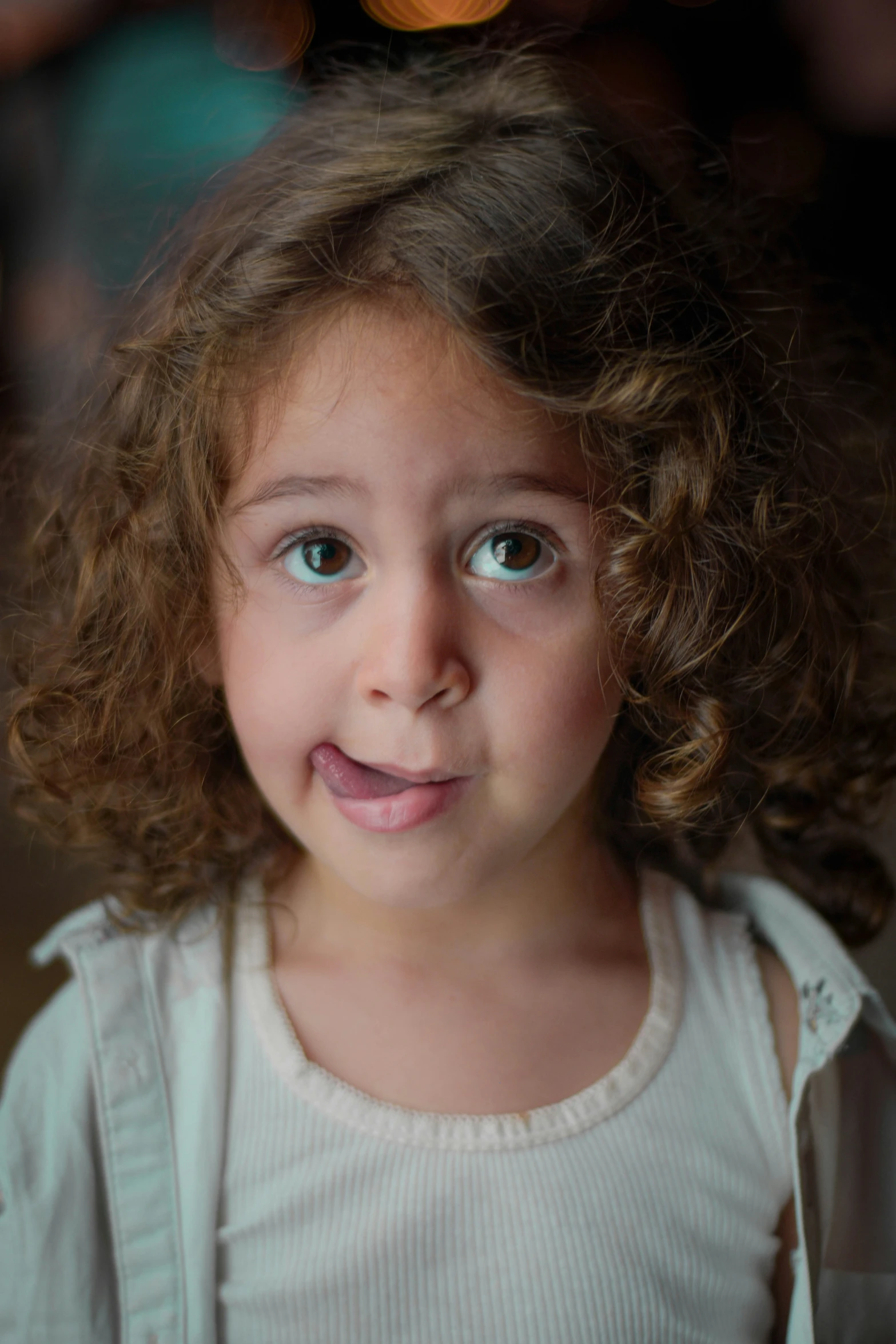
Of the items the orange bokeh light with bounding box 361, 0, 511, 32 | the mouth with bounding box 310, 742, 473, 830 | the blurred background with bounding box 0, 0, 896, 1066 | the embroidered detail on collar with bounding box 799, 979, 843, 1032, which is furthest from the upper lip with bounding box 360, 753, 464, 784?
the orange bokeh light with bounding box 361, 0, 511, 32

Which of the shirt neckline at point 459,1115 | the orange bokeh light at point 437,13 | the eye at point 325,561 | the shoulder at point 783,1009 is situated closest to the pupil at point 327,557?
the eye at point 325,561

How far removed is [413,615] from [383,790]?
0.12m

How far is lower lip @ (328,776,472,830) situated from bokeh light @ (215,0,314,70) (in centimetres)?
82

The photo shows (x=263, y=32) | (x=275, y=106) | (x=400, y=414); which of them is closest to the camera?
(x=400, y=414)

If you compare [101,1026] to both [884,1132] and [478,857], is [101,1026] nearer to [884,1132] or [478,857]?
[478,857]

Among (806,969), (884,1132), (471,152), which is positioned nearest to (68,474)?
(471,152)

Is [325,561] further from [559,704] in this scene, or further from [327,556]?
[559,704]

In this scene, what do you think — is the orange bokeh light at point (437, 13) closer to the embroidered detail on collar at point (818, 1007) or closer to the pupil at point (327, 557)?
the pupil at point (327, 557)

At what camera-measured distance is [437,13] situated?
1.06 meters

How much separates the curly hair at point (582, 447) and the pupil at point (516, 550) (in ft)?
0.16

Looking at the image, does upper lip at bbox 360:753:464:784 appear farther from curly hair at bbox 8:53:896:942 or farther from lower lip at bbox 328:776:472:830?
curly hair at bbox 8:53:896:942

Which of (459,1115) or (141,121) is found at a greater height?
(141,121)

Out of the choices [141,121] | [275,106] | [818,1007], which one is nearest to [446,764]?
[818,1007]

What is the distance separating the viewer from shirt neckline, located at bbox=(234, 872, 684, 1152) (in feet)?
2.30
